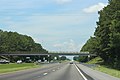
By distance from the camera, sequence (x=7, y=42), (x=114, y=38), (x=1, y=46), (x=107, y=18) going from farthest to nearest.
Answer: (x=7, y=42) < (x=1, y=46) < (x=107, y=18) < (x=114, y=38)

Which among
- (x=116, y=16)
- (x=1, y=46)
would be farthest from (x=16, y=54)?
(x=116, y=16)

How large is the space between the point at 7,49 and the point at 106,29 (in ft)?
371

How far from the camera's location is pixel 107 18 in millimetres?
87312

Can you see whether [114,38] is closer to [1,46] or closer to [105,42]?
[105,42]

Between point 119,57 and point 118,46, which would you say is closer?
point 118,46

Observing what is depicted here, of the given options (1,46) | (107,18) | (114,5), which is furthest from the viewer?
(1,46)

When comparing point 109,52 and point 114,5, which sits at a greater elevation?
point 114,5

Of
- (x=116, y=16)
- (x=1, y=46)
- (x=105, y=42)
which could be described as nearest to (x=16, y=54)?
(x=1, y=46)

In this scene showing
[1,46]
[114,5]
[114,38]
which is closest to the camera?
[114,38]

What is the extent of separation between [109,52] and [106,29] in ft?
19.9

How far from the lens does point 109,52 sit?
9012 centimetres

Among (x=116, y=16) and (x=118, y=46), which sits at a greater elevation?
(x=116, y=16)

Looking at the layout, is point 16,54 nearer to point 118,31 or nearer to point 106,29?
point 106,29

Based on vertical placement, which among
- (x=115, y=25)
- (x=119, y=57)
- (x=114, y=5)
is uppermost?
(x=114, y=5)
